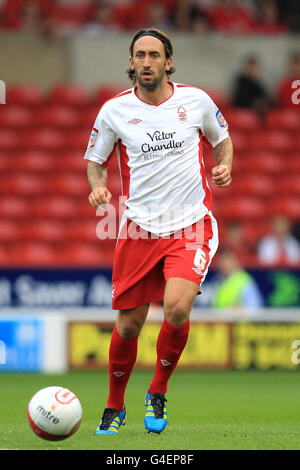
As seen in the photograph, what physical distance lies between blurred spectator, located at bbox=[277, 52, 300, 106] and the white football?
1141 cm

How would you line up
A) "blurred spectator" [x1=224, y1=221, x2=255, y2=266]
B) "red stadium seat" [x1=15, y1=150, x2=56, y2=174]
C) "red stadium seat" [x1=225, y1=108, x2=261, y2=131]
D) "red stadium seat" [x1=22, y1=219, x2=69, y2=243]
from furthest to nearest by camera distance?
"red stadium seat" [x1=225, y1=108, x2=261, y2=131] → "red stadium seat" [x1=15, y1=150, x2=56, y2=174] → "red stadium seat" [x1=22, y1=219, x2=69, y2=243] → "blurred spectator" [x1=224, y1=221, x2=255, y2=266]

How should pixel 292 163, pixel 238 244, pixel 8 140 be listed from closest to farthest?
pixel 238 244, pixel 8 140, pixel 292 163

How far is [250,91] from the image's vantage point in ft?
53.5

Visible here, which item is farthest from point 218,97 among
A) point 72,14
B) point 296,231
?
point 296,231

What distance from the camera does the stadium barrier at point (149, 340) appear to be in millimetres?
11312

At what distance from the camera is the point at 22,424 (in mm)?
6457

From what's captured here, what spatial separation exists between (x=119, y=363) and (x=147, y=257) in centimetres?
64

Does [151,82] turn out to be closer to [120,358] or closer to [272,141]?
[120,358]

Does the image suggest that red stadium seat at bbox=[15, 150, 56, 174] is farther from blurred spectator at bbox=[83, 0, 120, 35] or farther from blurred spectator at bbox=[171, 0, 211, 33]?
blurred spectator at bbox=[171, 0, 211, 33]

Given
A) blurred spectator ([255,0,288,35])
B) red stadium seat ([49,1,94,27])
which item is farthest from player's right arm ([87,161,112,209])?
blurred spectator ([255,0,288,35])

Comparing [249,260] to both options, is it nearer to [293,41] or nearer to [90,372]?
[90,372]

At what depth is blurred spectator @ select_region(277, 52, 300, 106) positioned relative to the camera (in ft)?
53.2

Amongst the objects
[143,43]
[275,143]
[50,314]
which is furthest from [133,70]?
[275,143]

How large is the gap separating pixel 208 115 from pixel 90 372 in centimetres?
577
